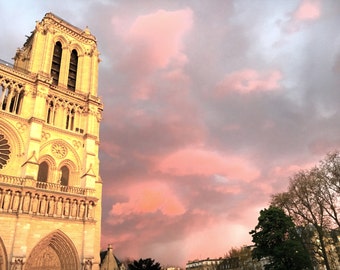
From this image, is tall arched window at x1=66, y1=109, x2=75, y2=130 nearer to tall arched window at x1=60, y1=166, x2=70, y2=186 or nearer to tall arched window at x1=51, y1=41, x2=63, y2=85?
tall arched window at x1=51, y1=41, x2=63, y2=85

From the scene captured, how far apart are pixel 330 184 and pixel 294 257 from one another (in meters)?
7.89

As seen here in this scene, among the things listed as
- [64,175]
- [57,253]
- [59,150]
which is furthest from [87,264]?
[59,150]

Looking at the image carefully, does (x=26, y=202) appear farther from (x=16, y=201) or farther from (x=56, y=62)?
(x=56, y=62)

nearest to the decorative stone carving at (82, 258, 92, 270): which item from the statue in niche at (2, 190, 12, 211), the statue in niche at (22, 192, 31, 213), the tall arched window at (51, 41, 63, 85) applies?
the statue in niche at (22, 192, 31, 213)

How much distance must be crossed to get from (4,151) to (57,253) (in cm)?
1034

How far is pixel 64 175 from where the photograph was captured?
29.3 meters

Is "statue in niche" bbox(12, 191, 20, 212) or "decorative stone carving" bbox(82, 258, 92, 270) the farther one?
Answer: "decorative stone carving" bbox(82, 258, 92, 270)

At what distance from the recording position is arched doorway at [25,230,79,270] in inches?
961

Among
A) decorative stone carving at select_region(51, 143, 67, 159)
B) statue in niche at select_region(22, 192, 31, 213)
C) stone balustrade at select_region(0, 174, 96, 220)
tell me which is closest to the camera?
stone balustrade at select_region(0, 174, 96, 220)

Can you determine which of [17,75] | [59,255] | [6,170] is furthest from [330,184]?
[17,75]

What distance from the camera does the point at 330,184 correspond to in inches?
1096

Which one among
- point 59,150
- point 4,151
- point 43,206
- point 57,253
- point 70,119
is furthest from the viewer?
point 70,119

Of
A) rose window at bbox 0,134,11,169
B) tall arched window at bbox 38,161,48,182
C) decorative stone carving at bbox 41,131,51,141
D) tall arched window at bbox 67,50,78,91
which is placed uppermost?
tall arched window at bbox 67,50,78,91

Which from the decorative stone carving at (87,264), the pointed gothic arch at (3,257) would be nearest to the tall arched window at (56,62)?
the pointed gothic arch at (3,257)
